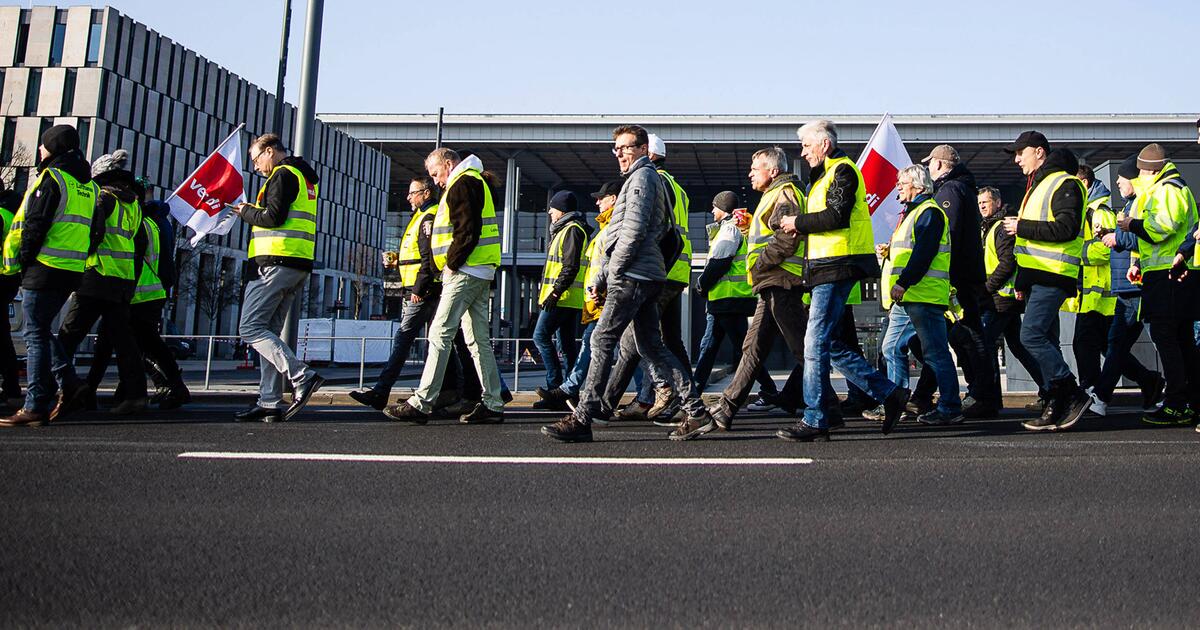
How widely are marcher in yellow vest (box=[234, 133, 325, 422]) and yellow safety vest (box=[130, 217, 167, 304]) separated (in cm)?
136

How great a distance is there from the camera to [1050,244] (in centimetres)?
630

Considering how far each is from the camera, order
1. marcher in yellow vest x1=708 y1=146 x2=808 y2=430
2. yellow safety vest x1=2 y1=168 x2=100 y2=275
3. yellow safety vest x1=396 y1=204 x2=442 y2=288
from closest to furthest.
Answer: marcher in yellow vest x1=708 y1=146 x2=808 y2=430 < yellow safety vest x1=2 y1=168 x2=100 y2=275 < yellow safety vest x1=396 y1=204 x2=442 y2=288

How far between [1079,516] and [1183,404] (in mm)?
3596

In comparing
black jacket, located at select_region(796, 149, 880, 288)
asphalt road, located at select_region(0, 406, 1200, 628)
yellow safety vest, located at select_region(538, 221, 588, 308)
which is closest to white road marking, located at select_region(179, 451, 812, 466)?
asphalt road, located at select_region(0, 406, 1200, 628)

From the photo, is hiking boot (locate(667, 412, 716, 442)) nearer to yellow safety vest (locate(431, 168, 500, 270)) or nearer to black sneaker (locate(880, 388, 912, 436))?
black sneaker (locate(880, 388, 912, 436))

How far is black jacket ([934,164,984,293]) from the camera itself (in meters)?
6.85

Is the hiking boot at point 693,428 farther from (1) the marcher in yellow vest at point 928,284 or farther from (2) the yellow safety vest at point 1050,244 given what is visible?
(2) the yellow safety vest at point 1050,244

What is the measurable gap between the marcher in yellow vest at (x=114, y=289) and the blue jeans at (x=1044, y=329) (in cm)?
598

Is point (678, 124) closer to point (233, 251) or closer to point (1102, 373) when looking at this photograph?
point (233, 251)

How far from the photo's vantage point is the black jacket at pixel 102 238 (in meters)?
6.58

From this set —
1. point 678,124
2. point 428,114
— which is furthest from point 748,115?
point 428,114

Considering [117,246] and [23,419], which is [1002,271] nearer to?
[117,246]

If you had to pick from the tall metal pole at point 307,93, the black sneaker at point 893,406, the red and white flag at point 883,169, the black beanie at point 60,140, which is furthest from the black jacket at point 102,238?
the red and white flag at point 883,169

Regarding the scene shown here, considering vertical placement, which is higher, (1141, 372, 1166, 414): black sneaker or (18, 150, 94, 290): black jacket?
(18, 150, 94, 290): black jacket
